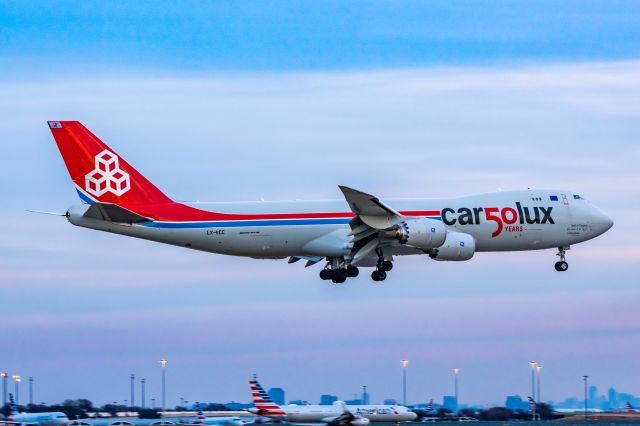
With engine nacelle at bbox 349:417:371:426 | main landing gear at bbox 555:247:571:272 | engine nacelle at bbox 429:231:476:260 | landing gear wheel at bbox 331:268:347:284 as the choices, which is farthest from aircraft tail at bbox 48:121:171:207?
main landing gear at bbox 555:247:571:272

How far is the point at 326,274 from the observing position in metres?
74.7

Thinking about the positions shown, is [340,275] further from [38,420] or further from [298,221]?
[38,420]

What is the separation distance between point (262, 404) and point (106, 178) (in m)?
26.1

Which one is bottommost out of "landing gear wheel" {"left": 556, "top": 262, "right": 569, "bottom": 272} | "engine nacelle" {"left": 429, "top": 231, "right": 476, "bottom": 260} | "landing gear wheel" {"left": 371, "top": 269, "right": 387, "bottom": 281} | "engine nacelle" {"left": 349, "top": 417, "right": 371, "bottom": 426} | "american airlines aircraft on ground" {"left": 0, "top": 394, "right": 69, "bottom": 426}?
"american airlines aircraft on ground" {"left": 0, "top": 394, "right": 69, "bottom": 426}

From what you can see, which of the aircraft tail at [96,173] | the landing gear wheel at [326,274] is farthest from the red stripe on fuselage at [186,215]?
the landing gear wheel at [326,274]

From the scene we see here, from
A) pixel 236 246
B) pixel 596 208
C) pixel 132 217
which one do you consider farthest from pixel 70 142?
pixel 596 208

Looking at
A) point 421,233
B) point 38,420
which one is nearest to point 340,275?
point 421,233

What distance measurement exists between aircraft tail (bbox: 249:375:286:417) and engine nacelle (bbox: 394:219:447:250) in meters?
23.9

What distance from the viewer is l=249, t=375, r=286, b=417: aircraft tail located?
286ft

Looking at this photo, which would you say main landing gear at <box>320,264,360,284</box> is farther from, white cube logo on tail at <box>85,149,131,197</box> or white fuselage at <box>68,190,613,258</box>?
white cube logo on tail at <box>85,149,131,197</box>

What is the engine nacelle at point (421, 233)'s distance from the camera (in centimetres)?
6856

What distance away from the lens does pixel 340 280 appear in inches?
2911

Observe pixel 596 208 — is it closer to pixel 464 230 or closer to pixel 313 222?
pixel 464 230

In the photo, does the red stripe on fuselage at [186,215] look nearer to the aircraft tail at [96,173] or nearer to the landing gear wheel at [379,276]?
the aircraft tail at [96,173]
